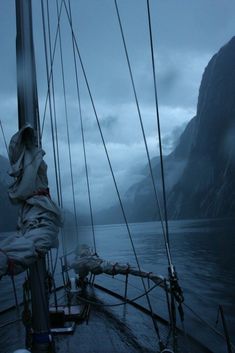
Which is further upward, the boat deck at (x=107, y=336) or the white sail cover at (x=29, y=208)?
the white sail cover at (x=29, y=208)

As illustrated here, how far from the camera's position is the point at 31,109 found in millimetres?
4922

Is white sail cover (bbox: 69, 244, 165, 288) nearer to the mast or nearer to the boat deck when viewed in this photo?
the boat deck

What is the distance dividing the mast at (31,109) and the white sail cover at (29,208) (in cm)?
27

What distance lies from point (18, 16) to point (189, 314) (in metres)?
17.9

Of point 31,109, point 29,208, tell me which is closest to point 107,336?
point 29,208

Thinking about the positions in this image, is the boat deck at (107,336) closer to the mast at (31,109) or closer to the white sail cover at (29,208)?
the mast at (31,109)

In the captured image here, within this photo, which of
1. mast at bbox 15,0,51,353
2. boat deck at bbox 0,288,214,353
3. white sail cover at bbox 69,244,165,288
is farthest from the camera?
white sail cover at bbox 69,244,165,288

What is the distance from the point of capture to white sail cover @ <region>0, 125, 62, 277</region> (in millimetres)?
4008

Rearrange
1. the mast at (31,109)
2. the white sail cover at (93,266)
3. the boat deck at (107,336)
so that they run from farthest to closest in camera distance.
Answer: the white sail cover at (93,266)
the boat deck at (107,336)
the mast at (31,109)

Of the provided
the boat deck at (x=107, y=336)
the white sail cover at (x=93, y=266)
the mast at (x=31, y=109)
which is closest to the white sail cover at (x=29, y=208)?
the mast at (x=31, y=109)

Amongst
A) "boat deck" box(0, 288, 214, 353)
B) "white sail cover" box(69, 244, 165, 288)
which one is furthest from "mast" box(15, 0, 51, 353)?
"white sail cover" box(69, 244, 165, 288)

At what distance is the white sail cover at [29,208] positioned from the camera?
158 inches

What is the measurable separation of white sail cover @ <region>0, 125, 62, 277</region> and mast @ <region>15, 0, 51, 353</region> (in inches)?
10.6

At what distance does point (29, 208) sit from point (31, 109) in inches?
58.5
